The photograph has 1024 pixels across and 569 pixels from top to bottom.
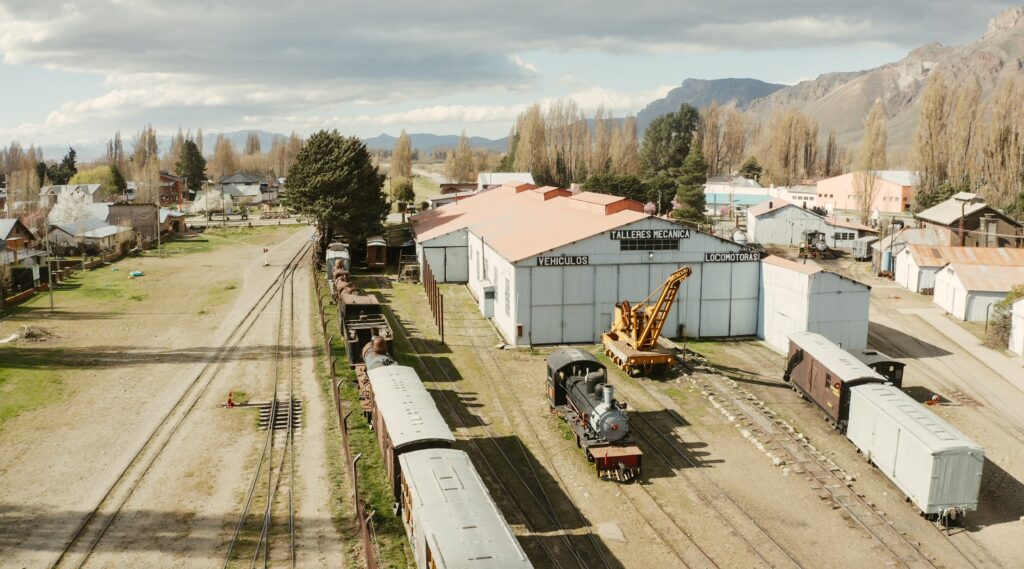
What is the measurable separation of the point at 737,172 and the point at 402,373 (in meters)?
130

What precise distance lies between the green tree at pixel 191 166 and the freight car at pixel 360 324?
123 m

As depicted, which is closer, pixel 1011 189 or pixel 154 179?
pixel 1011 189

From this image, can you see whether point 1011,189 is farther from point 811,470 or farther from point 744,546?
point 744,546

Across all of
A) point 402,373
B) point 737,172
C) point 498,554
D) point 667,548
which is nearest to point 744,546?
point 667,548

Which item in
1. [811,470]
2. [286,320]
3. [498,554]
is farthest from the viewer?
[286,320]

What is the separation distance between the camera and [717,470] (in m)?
23.8

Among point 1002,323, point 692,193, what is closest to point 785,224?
point 692,193

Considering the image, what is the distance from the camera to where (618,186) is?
316 ft

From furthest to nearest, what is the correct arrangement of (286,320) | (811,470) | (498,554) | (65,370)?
(286,320), (65,370), (811,470), (498,554)

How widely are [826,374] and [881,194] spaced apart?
8425cm

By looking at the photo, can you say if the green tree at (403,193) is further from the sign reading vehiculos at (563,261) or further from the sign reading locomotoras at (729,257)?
the sign reading locomotoras at (729,257)

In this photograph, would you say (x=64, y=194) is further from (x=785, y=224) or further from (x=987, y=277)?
(x=987, y=277)

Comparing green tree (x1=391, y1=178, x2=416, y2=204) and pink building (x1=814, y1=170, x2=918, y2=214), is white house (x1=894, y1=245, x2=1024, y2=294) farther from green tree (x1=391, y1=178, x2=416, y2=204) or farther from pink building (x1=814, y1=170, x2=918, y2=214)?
green tree (x1=391, y1=178, x2=416, y2=204)

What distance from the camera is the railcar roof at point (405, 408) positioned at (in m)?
20.0
